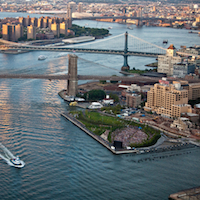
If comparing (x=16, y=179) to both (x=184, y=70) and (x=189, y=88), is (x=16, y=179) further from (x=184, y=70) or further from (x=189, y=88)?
(x=184, y=70)

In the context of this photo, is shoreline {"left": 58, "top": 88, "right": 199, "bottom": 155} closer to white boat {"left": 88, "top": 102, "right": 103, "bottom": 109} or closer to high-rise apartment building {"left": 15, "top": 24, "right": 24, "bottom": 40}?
white boat {"left": 88, "top": 102, "right": 103, "bottom": 109}

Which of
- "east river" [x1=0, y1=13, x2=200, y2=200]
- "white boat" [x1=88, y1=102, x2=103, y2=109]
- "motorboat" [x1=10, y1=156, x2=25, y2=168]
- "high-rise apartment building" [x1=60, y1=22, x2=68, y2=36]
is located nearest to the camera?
"east river" [x1=0, y1=13, x2=200, y2=200]

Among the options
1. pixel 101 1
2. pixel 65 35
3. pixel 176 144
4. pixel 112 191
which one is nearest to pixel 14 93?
pixel 176 144

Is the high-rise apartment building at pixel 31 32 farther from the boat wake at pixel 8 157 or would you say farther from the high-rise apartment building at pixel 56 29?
the boat wake at pixel 8 157

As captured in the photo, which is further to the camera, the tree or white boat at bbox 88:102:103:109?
the tree

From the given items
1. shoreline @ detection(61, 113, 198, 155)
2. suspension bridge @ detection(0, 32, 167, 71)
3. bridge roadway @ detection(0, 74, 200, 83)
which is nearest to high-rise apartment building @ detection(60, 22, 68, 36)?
suspension bridge @ detection(0, 32, 167, 71)

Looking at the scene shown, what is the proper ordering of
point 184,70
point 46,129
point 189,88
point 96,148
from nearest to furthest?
point 96,148 < point 46,129 < point 189,88 < point 184,70
